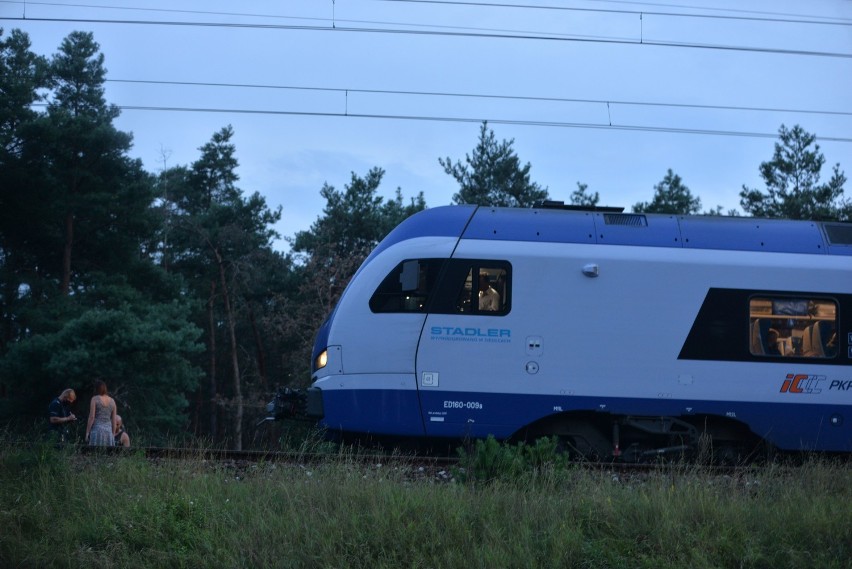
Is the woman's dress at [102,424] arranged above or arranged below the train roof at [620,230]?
below

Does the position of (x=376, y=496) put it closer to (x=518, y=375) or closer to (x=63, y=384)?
(x=518, y=375)

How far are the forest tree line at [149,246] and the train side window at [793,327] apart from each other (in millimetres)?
15244

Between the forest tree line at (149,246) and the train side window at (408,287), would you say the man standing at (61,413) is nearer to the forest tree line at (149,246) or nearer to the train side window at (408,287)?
the train side window at (408,287)

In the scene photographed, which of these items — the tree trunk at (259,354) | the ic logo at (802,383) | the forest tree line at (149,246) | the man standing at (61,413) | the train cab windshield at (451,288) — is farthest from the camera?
the tree trunk at (259,354)

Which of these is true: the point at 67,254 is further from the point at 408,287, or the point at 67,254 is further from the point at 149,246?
the point at 408,287

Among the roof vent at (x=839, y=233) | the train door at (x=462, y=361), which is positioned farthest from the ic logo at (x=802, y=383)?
the train door at (x=462, y=361)

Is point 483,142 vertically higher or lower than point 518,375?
higher

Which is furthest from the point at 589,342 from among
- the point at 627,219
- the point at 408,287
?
the point at 408,287

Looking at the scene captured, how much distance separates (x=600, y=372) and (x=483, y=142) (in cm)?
2560

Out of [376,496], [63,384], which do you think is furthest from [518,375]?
[63,384]

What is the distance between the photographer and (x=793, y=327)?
1119 centimetres

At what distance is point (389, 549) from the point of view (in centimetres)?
702

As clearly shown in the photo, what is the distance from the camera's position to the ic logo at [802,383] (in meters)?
11.0

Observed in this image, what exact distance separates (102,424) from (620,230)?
7.72 meters
